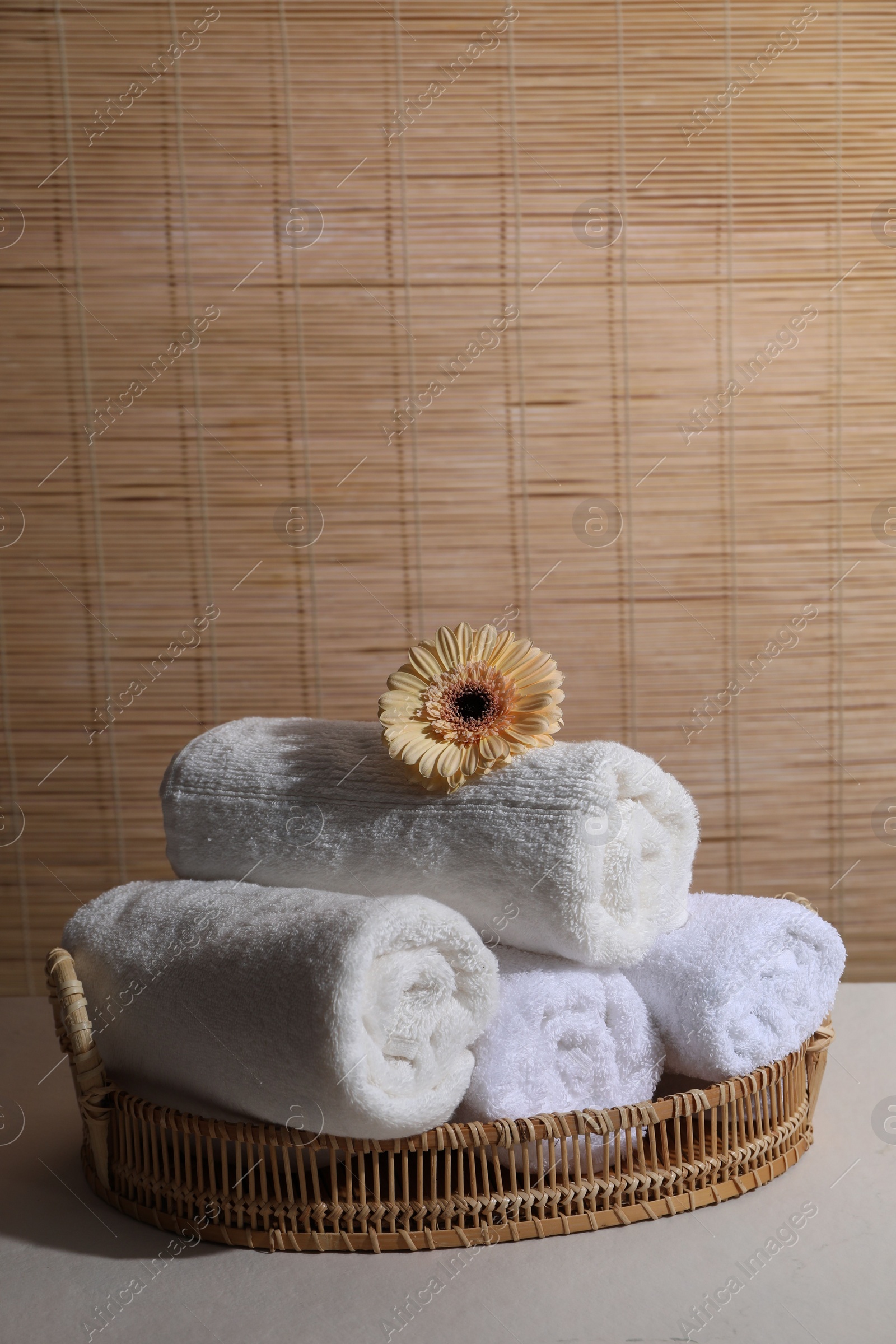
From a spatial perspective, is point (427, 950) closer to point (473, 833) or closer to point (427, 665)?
point (473, 833)

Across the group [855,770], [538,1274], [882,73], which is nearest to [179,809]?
[538,1274]

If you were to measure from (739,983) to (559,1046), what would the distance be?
12 cm

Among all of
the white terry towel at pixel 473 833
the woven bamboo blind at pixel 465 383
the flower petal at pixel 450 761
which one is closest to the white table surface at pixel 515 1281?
the white terry towel at pixel 473 833

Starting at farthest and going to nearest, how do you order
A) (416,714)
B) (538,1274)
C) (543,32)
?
(543,32) → (416,714) → (538,1274)

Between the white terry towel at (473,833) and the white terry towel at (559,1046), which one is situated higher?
the white terry towel at (473,833)

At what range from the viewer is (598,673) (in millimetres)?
1331

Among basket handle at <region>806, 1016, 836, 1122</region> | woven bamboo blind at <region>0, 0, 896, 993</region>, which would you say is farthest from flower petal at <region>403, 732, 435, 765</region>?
woven bamboo blind at <region>0, 0, 896, 993</region>

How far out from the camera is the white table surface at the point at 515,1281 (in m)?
0.64

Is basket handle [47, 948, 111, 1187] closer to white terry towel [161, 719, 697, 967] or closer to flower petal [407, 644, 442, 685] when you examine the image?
white terry towel [161, 719, 697, 967]

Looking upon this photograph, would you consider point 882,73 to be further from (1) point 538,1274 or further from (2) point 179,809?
(1) point 538,1274

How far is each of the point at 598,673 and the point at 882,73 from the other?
0.71 meters

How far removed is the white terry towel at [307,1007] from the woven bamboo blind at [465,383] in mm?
613

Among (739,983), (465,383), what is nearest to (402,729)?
(739,983)

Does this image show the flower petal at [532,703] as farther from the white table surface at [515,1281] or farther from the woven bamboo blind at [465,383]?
the woven bamboo blind at [465,383]
